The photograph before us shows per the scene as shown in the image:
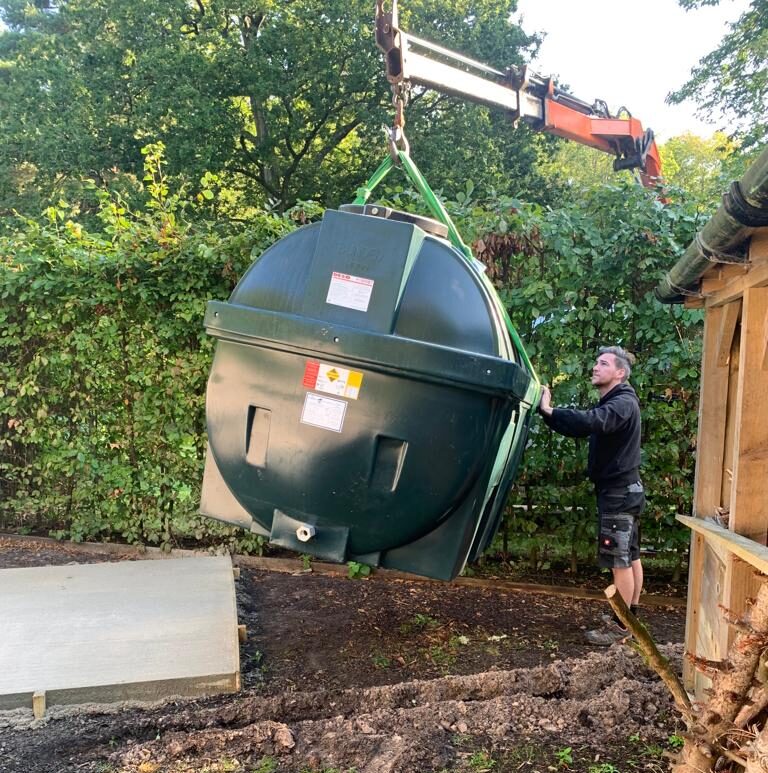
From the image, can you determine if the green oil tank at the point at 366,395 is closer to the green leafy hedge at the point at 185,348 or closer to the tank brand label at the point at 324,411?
the tank brand label at the point at 324,411

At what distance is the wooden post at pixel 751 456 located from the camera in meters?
2.48

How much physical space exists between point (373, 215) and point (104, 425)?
3318 millimetres

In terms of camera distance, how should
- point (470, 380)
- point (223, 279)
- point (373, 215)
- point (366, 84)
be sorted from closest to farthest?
1. point (470, 380)
2. point (373, 215)
3. point (223, 279)
4. point (366, 84)

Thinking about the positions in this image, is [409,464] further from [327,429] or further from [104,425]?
[104,425]

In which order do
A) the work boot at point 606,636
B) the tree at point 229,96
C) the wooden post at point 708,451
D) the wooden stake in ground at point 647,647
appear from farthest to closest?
1. the tree at point 229,96
2. the work boot at point 606,636
3. the wooden post at point 708,451
4. the wooden stake in ground at point 647,647

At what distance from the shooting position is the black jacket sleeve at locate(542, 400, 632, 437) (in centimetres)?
349

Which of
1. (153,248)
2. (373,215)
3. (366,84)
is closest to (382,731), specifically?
(373,215)

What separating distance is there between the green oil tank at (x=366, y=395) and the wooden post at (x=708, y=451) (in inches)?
48.4

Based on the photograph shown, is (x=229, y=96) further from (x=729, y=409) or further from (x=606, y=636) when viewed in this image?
(x=729, y=409)

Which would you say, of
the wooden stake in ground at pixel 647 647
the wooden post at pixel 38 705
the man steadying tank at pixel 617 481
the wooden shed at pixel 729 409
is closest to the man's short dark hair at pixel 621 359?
the man steadying tank at pixel 617 481

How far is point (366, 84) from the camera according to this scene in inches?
695

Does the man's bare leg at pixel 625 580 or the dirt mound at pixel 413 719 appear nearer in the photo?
the dirt mound at pixel 413 719

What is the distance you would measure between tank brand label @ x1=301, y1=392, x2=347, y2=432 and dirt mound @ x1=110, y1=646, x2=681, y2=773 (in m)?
1.13

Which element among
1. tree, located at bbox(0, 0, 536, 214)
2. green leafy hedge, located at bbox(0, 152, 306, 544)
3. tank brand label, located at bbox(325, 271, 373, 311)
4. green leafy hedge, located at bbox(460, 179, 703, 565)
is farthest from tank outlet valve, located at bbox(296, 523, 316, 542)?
tree, located at bbox(0, 0, 536, 214)
